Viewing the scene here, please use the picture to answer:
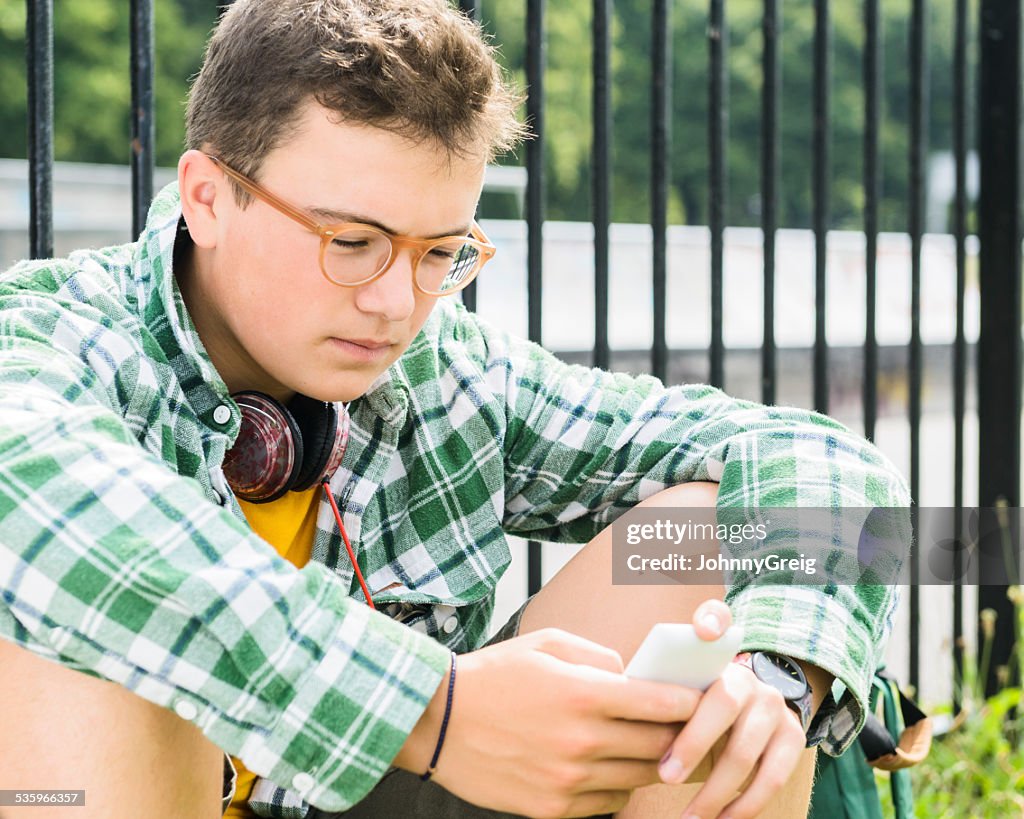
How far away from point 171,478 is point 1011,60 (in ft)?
9.92

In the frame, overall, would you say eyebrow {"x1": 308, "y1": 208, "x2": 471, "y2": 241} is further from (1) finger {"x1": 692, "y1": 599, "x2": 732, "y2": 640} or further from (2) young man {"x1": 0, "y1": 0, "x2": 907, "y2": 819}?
(1) finger {"x1": 692, "y1": 599, "x2": 732, "y2": 640}

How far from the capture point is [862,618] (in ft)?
5.75

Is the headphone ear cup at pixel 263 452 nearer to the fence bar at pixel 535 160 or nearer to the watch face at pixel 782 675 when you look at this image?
the watch face at pixel 782 675

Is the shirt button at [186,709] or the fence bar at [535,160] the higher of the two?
the fence bar at [535,160]

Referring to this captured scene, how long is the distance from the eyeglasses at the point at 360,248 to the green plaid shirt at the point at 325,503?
192 mm

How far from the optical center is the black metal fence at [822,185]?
7.41 ft

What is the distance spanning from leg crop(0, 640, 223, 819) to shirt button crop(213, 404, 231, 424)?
1.60 ft

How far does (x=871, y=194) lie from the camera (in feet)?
10.9

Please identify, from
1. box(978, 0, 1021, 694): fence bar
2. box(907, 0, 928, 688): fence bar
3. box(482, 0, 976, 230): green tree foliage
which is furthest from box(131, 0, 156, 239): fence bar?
box(482, 0, 976, 230): green tree foliage

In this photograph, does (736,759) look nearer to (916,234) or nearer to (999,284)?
(916,234)

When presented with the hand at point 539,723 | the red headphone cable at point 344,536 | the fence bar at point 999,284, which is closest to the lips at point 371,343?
the red headphone cable at point 344,536

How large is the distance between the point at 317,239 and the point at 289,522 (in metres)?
0.47

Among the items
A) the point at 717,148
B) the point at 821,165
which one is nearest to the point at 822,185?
the point at 821,165

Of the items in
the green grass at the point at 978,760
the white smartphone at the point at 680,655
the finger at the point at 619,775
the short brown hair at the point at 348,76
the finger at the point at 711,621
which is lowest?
the green grass at the point at 978,760
